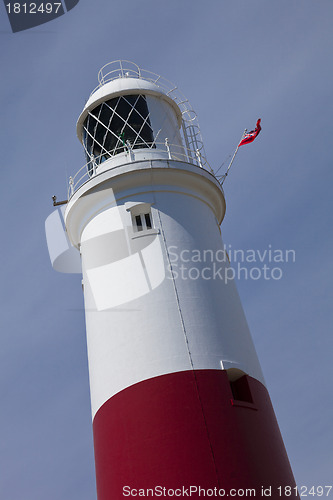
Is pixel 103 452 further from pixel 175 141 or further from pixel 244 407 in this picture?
pixel 175 141

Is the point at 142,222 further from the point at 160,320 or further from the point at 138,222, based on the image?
the point at 160,320

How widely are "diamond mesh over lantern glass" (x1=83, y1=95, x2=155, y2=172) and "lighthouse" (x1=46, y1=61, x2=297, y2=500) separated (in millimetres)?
29

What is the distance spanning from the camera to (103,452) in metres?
9.23

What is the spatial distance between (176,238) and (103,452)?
4.01m

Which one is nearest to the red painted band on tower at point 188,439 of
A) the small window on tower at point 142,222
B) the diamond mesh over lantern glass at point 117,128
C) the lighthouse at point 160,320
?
the lighthouse at point 160,320

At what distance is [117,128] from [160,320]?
484 centimetres

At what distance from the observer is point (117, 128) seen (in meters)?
12.5

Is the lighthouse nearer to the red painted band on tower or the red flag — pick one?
the red painted band on tower

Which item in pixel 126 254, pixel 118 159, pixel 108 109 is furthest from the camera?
pixel 108 109

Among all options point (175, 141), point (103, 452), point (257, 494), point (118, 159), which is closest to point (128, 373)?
point (103, 452)

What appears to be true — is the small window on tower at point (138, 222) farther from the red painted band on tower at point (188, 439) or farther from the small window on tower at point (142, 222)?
the red painted band on tower at point (188, 439)

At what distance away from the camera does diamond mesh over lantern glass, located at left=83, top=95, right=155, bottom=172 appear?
40.4 ft

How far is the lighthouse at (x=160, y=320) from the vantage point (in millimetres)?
8570

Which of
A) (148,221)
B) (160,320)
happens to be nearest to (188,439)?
(160,320)
